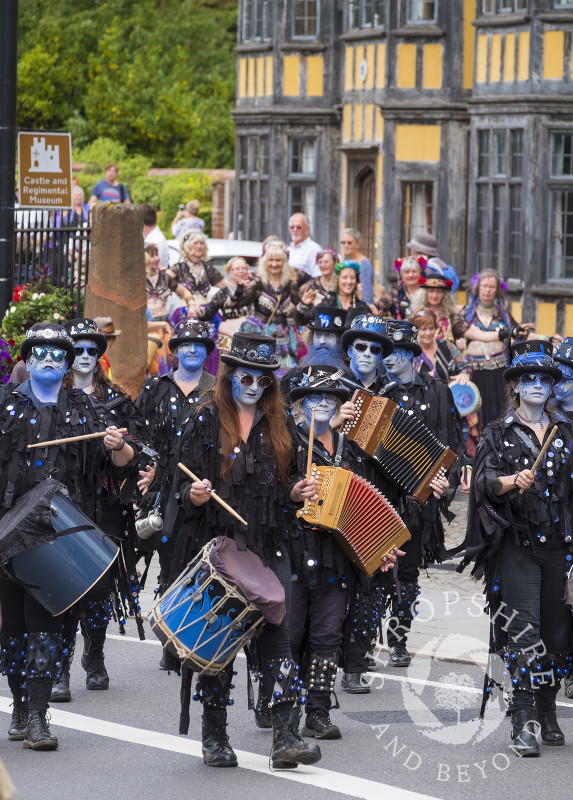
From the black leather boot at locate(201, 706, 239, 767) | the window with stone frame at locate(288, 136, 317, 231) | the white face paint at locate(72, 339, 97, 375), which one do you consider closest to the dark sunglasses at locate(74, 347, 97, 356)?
the white face paint at locate(72, 339, 97, 375)

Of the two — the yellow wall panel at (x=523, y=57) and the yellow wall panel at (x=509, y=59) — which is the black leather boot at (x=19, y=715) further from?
the yellow wall panel at (x=509, y=59)

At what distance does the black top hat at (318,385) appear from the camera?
870 centimetres

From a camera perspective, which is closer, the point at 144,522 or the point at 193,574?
the point at 193,574

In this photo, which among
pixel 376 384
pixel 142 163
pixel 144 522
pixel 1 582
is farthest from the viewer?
pixel 142 163

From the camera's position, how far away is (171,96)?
41.8 m

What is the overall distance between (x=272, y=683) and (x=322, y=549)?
103 cm

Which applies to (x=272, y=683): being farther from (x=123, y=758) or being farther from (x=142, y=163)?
(x=142, y=163)

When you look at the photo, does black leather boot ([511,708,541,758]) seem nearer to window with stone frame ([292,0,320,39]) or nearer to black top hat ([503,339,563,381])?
black top hat ([503,339,563,381])

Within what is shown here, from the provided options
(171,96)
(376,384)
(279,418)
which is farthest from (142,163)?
(279,418)

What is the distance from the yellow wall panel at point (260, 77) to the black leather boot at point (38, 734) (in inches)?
899

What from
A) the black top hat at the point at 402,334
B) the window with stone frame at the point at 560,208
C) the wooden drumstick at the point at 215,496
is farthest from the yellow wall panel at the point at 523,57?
the wooden drumstick at the point at 215,496

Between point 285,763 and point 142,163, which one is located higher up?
point 142,163

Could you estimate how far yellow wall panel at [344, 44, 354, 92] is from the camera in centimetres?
2783

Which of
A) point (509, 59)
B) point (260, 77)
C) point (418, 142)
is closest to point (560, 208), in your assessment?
point (509, 59)
